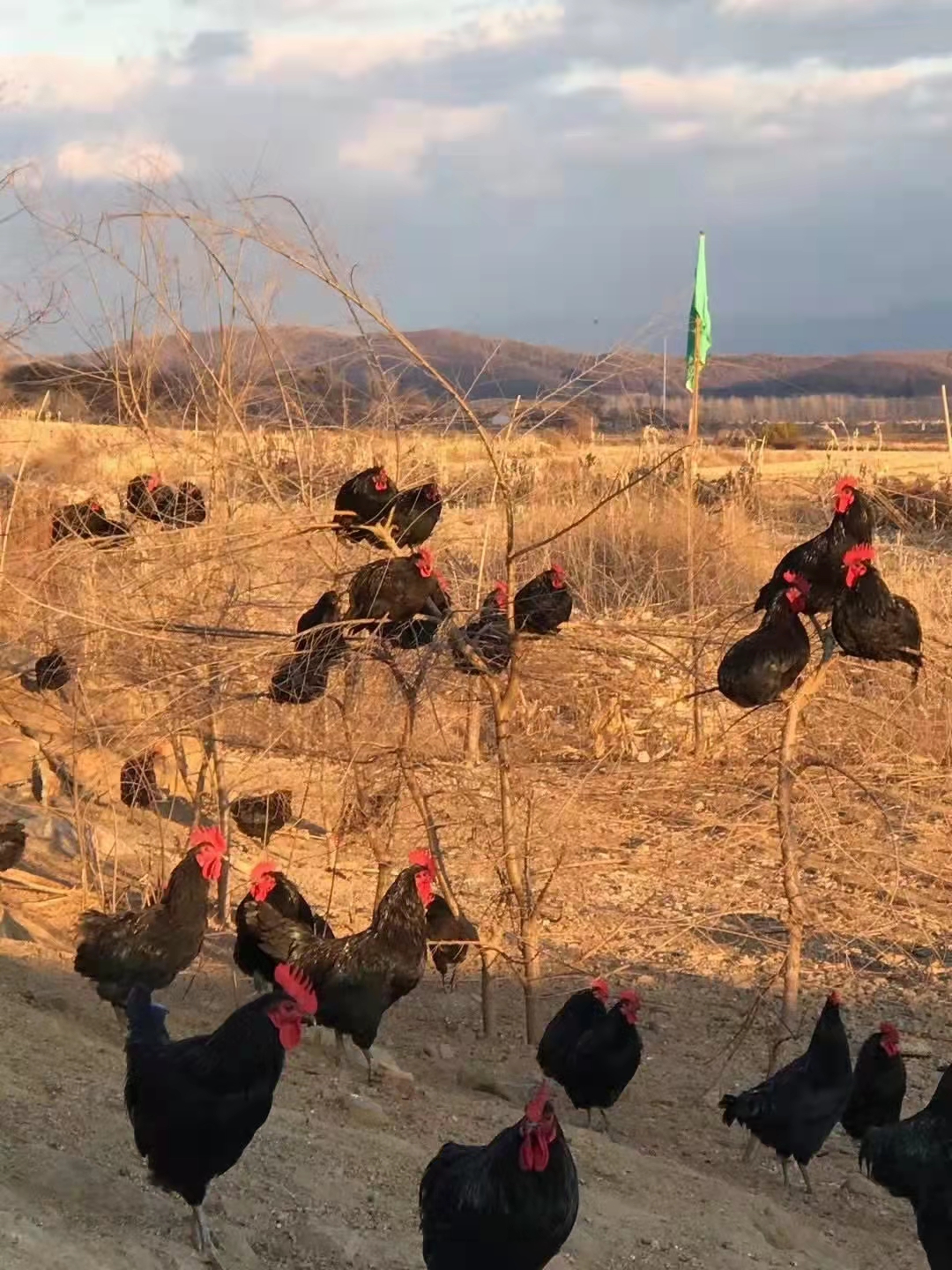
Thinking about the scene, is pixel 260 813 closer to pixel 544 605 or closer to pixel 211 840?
pixel 211 840

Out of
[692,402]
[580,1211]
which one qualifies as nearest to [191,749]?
[692,402]

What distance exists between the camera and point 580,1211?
522 centimetres

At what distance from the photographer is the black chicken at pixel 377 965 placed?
6.38 m

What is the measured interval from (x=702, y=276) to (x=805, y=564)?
209 inches

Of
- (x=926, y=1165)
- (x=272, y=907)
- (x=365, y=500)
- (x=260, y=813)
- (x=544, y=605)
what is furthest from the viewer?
(x=260, y=813)

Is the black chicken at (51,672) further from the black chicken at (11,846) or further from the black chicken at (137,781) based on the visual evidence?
the black chicken at (11,846)

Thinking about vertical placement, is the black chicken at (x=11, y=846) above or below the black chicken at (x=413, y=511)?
Result: below

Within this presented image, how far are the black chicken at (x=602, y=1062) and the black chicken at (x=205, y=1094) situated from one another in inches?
86.0

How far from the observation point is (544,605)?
22.5ft

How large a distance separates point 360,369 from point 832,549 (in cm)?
360

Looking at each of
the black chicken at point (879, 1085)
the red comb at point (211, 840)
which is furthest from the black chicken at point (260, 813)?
the black chicken at point (879, 1085)

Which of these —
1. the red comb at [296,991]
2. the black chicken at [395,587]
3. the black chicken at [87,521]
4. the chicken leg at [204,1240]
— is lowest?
the chicken leg at [204,1240]

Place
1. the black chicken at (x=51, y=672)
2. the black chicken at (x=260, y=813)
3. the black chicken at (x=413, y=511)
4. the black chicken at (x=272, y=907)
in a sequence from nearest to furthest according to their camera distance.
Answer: the black chicken at (x=413, y=511) < the black chicken at (x=272, y=907) < the black chicken at (x=51, y=672) < the black chicken at (x=260, y=813)

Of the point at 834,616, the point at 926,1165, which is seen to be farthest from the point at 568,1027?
the point at 834,616
